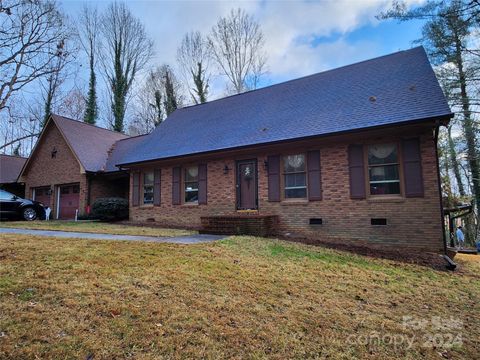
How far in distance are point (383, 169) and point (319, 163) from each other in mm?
1942

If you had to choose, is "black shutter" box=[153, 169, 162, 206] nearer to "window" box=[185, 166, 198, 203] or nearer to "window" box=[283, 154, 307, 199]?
"window" box=[185, 166, 198, 203]

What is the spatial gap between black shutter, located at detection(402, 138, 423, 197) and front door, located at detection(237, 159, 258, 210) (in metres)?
5.02

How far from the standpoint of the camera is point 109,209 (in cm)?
1462

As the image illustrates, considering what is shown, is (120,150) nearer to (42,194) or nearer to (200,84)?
(42,194)

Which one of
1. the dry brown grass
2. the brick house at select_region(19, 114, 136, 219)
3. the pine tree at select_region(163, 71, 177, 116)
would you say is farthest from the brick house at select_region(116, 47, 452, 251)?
the pine tree at select_region(163, 71, 177, 116)

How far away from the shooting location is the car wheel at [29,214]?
1505cm

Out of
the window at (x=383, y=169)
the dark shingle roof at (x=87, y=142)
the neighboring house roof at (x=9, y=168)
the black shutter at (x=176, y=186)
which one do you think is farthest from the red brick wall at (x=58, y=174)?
the window at (x=383, y=169)

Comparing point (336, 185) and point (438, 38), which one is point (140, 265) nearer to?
point (336, 185)

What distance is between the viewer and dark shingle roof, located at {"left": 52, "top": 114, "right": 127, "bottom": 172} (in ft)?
56.8

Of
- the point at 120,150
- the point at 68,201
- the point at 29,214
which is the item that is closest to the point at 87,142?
the point at 120,150

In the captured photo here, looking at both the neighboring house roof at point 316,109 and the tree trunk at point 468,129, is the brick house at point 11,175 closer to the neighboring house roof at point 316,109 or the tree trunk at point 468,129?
the neighboring house roof at point 316,109

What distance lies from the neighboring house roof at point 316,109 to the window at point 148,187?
0.89 meters

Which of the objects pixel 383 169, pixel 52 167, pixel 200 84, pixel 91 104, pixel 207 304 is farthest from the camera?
pixel 200 84

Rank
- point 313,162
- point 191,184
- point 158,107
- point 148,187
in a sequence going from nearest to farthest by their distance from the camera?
point 313,162 < point 191,184 < point 148,187 < point 158,107
